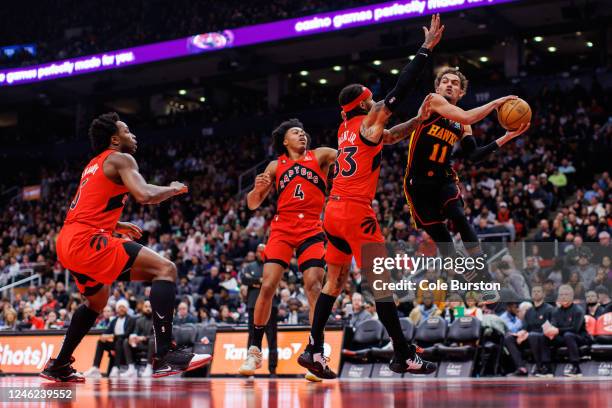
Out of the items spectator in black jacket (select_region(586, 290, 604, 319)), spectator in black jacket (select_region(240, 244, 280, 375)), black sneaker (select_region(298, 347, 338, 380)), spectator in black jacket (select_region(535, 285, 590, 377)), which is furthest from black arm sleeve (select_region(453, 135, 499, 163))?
spectator in black jacket (select_region(586, 290, 604, 319))

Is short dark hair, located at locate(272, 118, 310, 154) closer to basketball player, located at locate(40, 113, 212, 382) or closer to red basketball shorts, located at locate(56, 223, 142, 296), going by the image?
basketball player, located at locate(40, 113, 212, 382)

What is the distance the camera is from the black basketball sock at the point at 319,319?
8.34 m

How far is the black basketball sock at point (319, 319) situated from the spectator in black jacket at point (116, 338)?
9.23m

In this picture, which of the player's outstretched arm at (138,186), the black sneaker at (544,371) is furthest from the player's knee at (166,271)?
the black sneaker at (544,371)

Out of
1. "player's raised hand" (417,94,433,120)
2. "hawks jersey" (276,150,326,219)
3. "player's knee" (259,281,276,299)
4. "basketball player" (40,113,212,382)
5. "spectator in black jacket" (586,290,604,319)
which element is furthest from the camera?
"spectator in black jacket" (586,290,604,319)

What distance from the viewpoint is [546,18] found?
28734 millimetres

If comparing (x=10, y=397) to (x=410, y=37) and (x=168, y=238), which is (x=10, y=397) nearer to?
(x=168, y=238)

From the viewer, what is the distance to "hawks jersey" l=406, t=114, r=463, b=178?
340 inches

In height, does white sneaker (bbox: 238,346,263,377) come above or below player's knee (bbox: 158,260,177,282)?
below

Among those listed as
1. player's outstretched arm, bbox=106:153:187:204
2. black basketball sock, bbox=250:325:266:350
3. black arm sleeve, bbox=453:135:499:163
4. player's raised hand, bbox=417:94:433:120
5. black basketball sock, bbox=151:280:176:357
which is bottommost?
black basketball sock, bbox=250:325:266:350

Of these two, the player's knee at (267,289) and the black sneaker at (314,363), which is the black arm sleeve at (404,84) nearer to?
the black sneaker at (314,363)

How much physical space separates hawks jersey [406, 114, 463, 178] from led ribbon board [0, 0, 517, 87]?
1742cm

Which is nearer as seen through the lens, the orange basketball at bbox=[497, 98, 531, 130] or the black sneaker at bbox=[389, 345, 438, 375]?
the black sneaker at bbox=[389, 345, 438, 375]

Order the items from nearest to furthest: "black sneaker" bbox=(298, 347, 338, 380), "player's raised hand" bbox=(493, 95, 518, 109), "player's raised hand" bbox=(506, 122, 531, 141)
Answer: "player's raised hand" bbox=(493, 95, 518, 109)
"player's raised hand" bbox=(506, 122, 531, 141)
"black sneaker" bbox=(298, 347, 338, 380)
